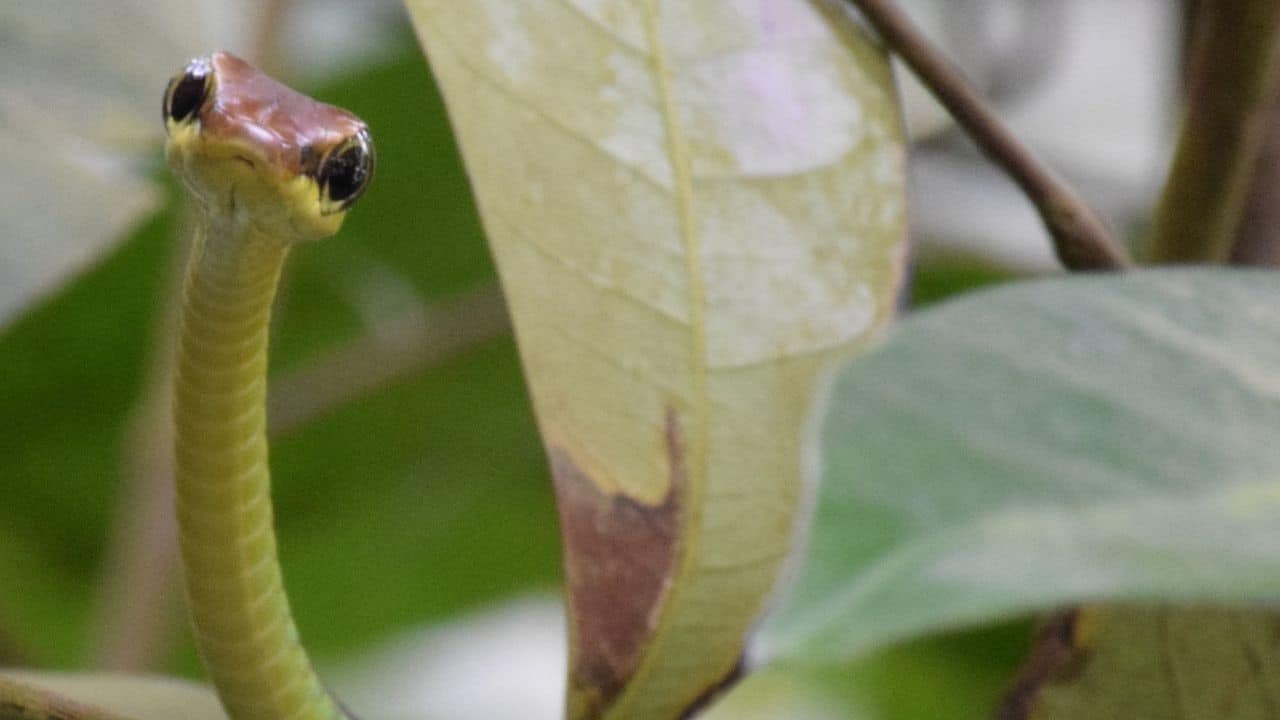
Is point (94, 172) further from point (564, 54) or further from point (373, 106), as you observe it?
point (373, 106)

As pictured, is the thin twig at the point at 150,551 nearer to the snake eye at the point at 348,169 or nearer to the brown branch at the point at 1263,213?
the snake eye at the point at 348,169

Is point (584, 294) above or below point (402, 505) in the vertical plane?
above

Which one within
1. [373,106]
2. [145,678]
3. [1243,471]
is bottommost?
[373,106]

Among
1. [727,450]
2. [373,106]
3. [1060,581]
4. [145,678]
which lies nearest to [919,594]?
[1060,581]

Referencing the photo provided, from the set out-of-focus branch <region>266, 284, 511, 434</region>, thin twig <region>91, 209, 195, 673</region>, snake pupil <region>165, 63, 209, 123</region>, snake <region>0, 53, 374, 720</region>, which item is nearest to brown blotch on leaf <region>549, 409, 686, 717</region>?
snake <region>0, 53, 374, 720</region>

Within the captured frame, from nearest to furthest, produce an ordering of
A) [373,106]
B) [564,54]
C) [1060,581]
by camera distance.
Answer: [1060,581]
[564,54]
[373,106]

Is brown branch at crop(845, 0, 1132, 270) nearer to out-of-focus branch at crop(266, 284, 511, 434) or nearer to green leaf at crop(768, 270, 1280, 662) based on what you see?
green leaf at crop(768, 270, 1280, 662)

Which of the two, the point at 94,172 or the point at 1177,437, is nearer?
the point at 1177,437
